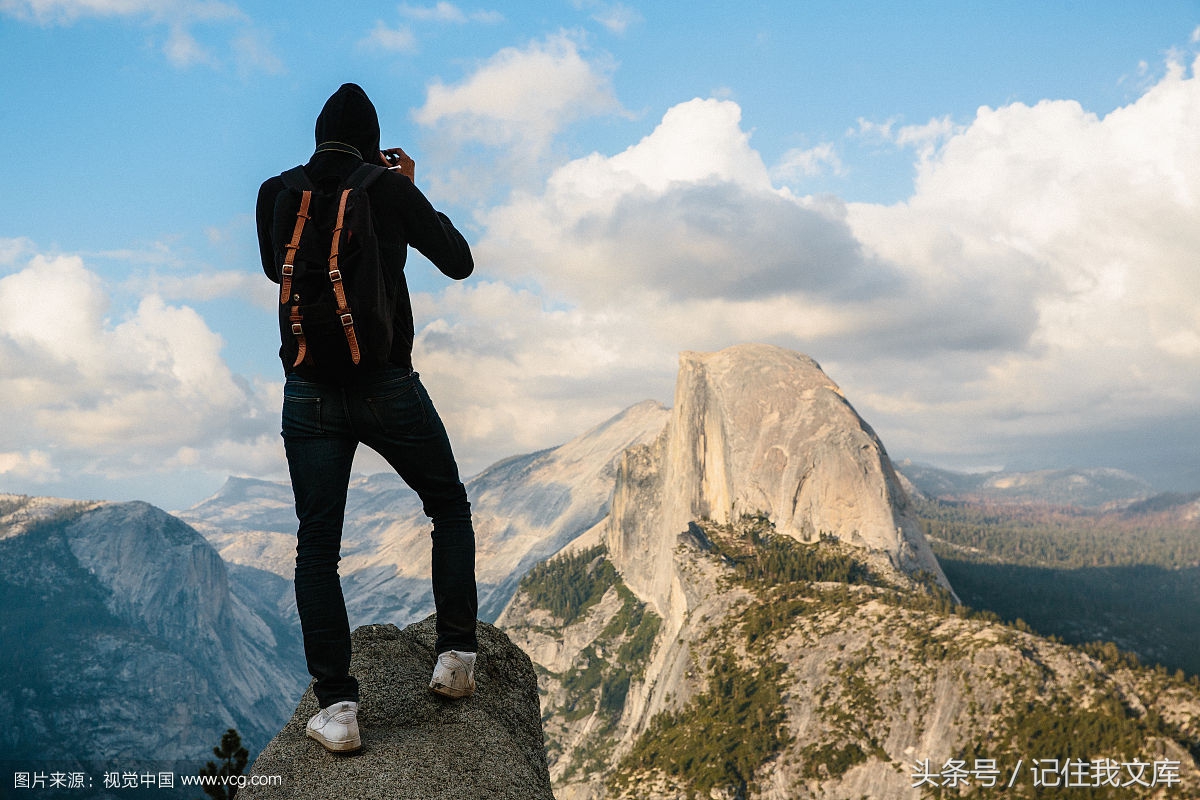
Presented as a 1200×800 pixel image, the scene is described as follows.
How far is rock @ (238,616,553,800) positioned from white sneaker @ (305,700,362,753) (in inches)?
4.4

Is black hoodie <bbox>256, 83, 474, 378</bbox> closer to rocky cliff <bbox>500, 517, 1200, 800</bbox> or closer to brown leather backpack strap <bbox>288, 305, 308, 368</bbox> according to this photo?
brown leather backpack strap <bbox>288, 305, 308, 368</bbox>

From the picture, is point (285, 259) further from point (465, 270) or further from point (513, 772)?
point (513, 772)

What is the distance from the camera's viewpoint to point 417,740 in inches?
247

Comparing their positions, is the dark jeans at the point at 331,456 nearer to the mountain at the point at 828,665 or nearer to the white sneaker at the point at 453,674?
the white sneaker at the point at 453,674

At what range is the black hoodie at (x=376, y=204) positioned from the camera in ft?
19.9

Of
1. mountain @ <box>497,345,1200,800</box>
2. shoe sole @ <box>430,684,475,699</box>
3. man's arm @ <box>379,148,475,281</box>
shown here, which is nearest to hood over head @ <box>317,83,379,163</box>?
man's arm @ <box>379,148,475,281</box>

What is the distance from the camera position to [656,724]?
137250 millimetres

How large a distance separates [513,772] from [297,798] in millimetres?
1612

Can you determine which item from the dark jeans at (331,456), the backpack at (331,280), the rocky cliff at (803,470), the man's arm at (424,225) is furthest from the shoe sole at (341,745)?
the rocky cliff at (803,470)

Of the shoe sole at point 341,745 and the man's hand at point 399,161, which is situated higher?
the man's hand at point 399,161

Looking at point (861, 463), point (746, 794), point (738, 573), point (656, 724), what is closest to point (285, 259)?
point (746, 794)

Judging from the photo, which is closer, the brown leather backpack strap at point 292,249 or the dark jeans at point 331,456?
the brown leather backpack strap at point 292,249

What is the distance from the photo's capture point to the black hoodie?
6.08 m

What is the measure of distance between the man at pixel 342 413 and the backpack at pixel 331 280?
11 centimetres
